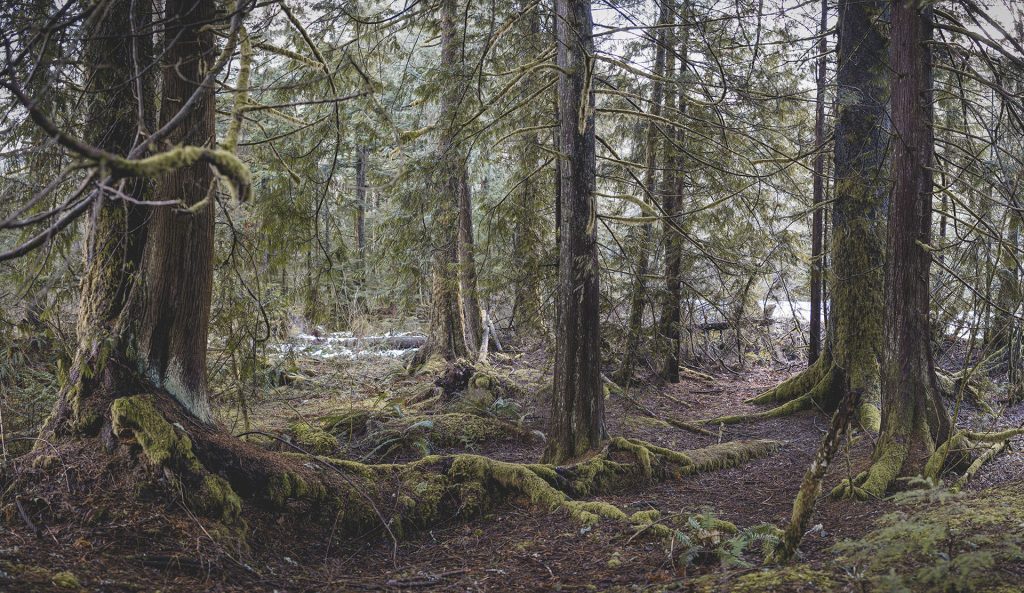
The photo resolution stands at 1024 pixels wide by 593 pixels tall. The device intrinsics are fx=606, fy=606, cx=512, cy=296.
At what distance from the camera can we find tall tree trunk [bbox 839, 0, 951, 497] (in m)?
5.55

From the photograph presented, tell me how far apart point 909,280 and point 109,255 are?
6884 millimetres

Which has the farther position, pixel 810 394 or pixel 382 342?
pixel 382 342

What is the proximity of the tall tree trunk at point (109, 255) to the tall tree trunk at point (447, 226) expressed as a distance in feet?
9.26

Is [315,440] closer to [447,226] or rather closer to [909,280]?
[447,226]

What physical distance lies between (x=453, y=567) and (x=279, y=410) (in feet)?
25.1

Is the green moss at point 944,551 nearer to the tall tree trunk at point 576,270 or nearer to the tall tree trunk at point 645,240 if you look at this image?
the tall tree trunk at point 576,270

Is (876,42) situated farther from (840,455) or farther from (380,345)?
(380,345)

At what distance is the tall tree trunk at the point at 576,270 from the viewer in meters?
6.68

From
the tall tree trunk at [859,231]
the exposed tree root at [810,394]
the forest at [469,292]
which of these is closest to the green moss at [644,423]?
the forest at [469,292]

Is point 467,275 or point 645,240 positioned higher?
point 645,240

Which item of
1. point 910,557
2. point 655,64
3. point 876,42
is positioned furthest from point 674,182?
point 910,557

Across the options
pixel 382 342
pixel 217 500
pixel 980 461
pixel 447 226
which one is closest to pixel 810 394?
pixel 980 461

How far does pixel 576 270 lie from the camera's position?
6.73 m

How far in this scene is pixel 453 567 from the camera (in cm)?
458
